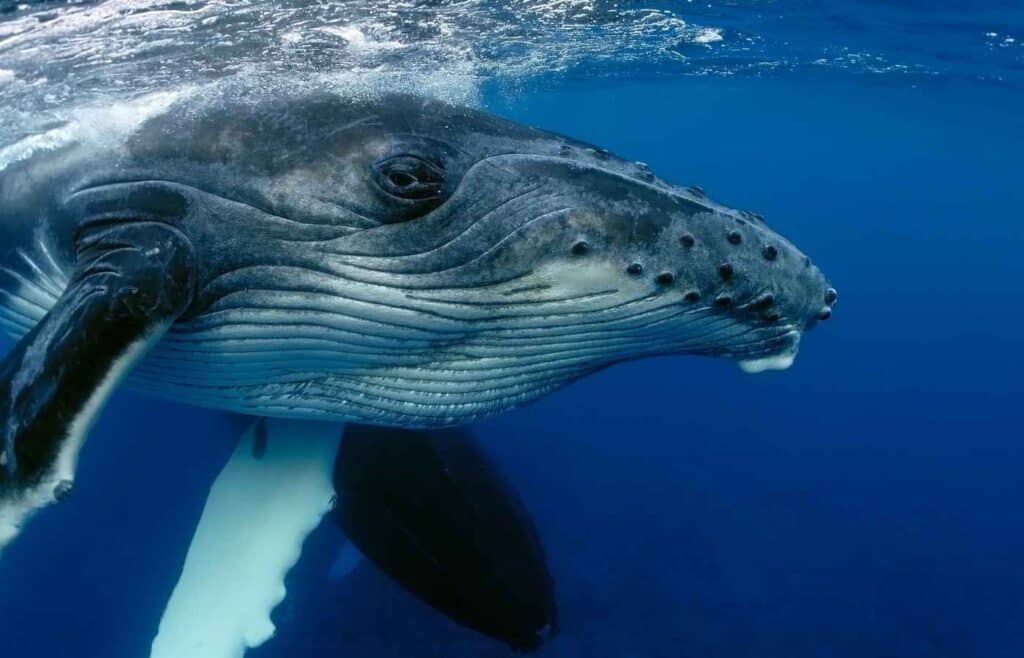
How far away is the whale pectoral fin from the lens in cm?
299

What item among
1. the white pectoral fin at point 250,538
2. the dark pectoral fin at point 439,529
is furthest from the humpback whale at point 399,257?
the dark pectoral fin at point 439,529

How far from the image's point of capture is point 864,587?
1111 centimetres

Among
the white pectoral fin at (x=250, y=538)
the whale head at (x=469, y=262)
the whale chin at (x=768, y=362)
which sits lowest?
the white pectoral fin at (x=250, y=538)

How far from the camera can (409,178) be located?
412cm

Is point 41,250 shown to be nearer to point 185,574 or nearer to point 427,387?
point 427,387

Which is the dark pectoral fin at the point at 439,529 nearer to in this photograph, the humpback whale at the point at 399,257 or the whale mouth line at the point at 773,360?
the humpback whale at the point at 399,257

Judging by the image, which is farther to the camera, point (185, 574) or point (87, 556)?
point (87, 556)

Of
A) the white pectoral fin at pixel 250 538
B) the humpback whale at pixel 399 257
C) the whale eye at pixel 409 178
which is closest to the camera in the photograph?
the humpback whale at pixel 399 257

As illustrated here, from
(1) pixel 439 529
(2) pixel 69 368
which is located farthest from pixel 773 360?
(1) pixel 439 529

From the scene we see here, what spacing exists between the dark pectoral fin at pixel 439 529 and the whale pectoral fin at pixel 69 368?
3970 mm

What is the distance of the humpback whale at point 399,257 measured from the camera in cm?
398

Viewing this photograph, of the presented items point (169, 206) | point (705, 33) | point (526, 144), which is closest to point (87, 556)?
point (169, 206)

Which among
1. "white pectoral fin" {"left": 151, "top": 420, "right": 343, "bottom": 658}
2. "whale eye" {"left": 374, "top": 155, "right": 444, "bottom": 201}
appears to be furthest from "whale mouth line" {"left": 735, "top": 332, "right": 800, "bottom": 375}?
"white pectoral fin" {"left": 151, "top": 420, "right": 343, "bottom": 658}

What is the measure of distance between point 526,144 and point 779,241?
1559 mm
